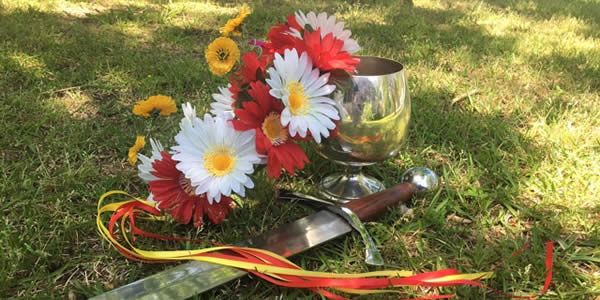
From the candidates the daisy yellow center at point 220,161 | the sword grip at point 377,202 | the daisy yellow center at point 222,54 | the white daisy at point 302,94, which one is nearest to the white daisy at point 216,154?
the daisy yellow center at point 220,161

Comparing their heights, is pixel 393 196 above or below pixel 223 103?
below

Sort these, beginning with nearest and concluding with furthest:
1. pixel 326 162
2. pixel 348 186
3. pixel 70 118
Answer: pixel 348 186 → pixel 326 162 → pixel 70 118

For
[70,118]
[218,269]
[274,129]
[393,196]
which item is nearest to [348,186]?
[393,196]

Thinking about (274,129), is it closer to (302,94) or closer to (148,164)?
(302,94)

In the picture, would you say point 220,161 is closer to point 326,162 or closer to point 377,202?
point 377,202

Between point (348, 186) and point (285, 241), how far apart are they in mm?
331

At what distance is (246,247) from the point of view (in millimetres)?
966

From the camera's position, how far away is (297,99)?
0.96 metres


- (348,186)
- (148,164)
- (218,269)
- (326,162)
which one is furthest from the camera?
(326,162)

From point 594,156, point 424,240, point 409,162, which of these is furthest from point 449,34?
point 424,240

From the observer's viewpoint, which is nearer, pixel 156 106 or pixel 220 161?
pixel 220 161

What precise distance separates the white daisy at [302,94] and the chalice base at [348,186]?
31 cm

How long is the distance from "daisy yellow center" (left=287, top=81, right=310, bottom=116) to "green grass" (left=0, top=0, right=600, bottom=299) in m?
0.34

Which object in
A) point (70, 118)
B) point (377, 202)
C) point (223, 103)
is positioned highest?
point (223, 103)
